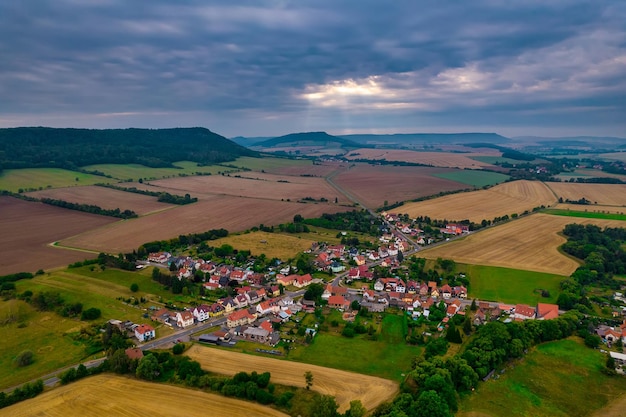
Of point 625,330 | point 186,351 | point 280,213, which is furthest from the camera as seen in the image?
point 280,213

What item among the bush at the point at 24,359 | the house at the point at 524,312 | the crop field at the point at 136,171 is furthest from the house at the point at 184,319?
the crop field at the point at 136,171

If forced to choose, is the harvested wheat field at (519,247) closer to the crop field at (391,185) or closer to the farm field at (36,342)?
the crop field at (391,185)

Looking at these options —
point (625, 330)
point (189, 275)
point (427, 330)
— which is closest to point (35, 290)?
point (189, 275)

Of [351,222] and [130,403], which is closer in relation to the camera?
[130,403]

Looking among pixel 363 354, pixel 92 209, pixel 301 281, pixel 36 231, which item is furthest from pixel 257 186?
pixel 363 354

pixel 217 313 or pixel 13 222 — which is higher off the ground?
pixel 13 222

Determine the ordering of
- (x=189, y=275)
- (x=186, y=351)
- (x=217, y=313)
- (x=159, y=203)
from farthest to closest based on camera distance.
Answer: (x=159, y=203), (x=189, y=275), (x=217, y=313), (x=186, y=351)

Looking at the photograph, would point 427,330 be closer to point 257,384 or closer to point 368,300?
point 368,300

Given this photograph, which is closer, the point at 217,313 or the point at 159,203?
the point at 217,313

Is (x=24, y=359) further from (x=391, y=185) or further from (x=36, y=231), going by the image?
(x=391, y=185)
